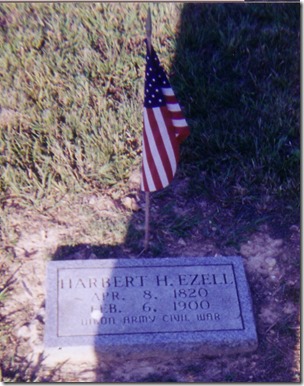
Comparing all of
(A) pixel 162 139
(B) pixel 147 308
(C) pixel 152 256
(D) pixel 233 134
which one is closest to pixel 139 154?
(D) pixel 233 134

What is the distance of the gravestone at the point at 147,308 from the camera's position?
11.3ft

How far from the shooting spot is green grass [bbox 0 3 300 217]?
4.29 meters

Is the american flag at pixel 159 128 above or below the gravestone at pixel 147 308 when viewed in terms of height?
above

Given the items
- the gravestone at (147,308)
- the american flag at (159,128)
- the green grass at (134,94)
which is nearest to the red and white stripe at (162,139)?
the american flag at (159,128)

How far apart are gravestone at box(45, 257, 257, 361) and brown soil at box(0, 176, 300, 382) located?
0.11 m

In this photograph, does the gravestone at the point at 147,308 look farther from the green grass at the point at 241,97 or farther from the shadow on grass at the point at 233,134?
the green grass at the point at 241,97

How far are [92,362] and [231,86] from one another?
2.46 meters

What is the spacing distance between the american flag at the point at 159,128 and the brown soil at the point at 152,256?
640 mm

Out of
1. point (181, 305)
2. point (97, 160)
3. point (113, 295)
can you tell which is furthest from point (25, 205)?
point (181, 305)

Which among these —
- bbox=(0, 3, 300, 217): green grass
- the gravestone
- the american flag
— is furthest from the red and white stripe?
bbox=(0, 3, 300, 217): green grass

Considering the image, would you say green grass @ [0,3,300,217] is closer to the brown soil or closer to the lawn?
the lawn

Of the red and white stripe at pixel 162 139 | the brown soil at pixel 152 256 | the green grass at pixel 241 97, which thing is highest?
the red and white stripe at pixel 162 139

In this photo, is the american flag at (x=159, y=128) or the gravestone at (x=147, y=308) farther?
the gravestone at (x=147, y=308)

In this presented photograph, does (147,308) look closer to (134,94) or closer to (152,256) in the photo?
(152,256)
